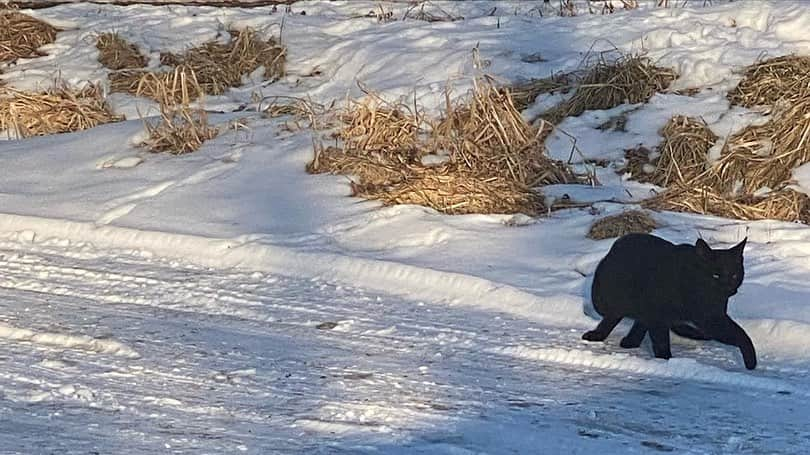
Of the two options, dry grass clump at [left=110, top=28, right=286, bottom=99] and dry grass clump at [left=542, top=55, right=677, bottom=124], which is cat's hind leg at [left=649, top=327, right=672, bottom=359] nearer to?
dry grass clump at [left=542, top=55, right=677, bottom=124]

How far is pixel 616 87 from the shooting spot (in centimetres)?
851

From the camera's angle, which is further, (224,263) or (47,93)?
(47,93)

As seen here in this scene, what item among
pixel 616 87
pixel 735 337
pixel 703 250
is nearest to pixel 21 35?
pixel 616 87

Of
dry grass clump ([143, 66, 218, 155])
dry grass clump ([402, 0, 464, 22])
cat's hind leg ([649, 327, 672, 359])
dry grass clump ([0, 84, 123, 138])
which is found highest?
dry grass clump ([402, 0, 464, 22])

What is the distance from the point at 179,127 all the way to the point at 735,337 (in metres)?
4.75

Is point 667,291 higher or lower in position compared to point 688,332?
higher

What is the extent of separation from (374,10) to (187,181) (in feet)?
13.6

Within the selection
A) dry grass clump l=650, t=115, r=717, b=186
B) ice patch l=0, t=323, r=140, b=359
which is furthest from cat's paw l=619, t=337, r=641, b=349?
dry grass clump l=650, t=115, r=717, b=186

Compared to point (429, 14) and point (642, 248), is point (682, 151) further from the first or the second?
point (429, 14)

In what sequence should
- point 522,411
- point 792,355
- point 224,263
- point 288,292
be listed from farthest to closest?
point 224,263 < point 288,292 < point 792,355 < point 522,411

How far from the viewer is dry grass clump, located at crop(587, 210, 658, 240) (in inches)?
256

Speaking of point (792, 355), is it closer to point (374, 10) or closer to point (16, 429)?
point (16, 429)

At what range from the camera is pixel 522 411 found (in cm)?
448

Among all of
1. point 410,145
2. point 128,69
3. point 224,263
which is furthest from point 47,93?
point 224,263
